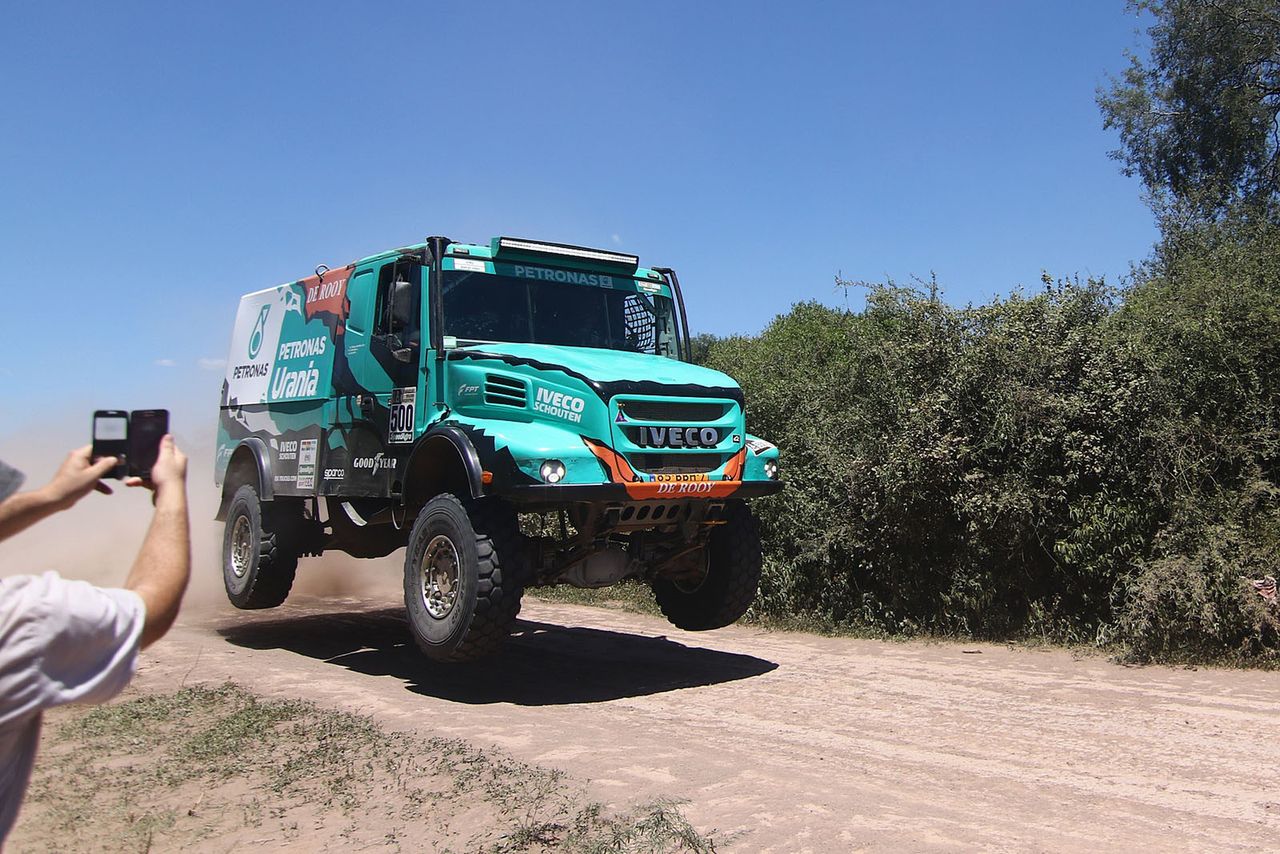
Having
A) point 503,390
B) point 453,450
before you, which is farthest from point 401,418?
point 503,390

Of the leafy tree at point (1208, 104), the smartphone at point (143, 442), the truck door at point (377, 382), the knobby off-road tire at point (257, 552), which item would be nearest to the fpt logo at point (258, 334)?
the knobby off-road tire at point (257, 552)

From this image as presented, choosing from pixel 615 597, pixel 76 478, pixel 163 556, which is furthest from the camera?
pixel 615 597

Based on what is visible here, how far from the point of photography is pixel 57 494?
7.50ft

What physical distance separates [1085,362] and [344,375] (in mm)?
7171

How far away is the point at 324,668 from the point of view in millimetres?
9305

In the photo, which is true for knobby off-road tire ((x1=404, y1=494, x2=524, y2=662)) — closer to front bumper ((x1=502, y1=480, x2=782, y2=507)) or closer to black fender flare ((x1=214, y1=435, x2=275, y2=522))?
front bumper ((x1=502, y1=480, x2=782, y2=507))

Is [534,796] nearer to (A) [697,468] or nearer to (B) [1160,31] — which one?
(A) [697,468]

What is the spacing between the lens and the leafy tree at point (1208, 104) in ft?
73.6

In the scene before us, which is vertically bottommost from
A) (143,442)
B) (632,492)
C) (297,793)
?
(297,793)

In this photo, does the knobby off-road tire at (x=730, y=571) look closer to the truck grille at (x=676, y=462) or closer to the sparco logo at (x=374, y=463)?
the truck grille at (x=676, y=462)

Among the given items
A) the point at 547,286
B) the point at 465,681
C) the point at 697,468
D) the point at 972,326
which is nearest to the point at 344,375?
the point at 547,286

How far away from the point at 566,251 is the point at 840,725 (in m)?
4.41

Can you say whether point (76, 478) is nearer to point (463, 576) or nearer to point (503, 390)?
point (463, 576)

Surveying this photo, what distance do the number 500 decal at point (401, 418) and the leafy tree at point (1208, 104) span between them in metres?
18.6
